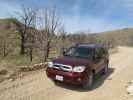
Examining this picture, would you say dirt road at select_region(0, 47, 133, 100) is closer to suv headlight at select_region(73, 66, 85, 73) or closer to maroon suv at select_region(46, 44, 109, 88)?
maroon suv at select_region(46, 44, 109, 88)

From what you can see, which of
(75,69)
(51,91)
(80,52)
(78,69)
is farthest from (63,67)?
(80,52)

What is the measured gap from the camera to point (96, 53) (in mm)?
8508

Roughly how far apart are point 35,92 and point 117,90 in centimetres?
347

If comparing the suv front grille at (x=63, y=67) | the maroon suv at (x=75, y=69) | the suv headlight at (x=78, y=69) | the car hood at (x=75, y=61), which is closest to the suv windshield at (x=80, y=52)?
the maroon suv at (x=75, y=69)

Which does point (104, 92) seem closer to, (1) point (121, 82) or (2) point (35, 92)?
(1) point (121, 82)

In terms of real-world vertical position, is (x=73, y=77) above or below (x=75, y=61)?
below

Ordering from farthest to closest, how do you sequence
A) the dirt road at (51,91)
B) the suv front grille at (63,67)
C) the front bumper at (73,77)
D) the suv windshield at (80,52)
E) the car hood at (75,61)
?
the suv windshield at (80,52), the car hood at (75,61), the suv front grille at (63,67), the front bumper at (73,77), the dirt road at (51,91)

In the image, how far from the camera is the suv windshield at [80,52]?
8.11m

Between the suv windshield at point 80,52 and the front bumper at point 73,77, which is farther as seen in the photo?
the suv windshield at point 80,52

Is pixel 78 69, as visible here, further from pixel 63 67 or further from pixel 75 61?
pixel 63 67

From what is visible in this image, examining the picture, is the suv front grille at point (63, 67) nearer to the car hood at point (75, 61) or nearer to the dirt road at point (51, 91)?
the car hood at point (75, 61)

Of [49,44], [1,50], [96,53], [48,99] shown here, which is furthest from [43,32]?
[1,50]

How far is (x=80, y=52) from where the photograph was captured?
8414mm

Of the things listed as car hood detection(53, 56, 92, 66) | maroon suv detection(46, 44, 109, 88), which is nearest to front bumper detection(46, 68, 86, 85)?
maroon suv detection(46, 44, 109, 88)
